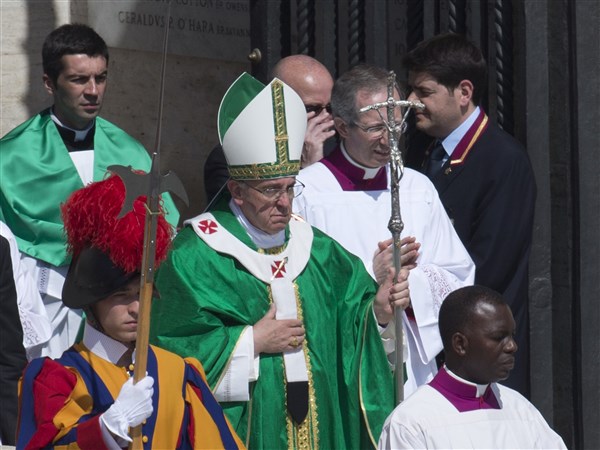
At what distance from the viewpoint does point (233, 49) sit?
9.12m

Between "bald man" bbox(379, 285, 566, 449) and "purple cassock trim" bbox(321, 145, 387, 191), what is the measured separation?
62.3 inches

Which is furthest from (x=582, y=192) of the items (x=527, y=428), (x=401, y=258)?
(x=527, y=428)

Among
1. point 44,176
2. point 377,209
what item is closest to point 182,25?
point 44,176

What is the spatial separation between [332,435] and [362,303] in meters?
0.48

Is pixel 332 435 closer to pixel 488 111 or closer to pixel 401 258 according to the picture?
pixel 401 258

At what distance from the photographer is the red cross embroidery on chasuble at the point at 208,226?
250 inches

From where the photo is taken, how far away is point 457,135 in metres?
7.59

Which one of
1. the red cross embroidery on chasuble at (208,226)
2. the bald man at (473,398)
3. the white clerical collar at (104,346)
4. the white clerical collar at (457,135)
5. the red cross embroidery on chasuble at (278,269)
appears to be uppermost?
the white clerical collar at (457,135)

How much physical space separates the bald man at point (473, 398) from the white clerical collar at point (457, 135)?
211cm

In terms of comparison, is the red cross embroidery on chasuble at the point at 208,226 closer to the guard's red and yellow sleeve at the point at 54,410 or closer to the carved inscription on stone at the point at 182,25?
the guard's red and yellow sleeve at the point at 54,410

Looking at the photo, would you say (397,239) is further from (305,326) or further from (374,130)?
(374,130)

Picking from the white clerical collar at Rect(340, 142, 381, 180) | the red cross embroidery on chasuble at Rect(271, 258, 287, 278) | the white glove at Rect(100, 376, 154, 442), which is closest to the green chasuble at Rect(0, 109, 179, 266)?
the white clerical collar at Rect(340, 142, 381, 180)

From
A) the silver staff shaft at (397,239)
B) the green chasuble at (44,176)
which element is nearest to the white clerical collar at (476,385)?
the silver staff shaft at (397,239)

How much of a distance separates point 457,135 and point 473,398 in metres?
2.35
